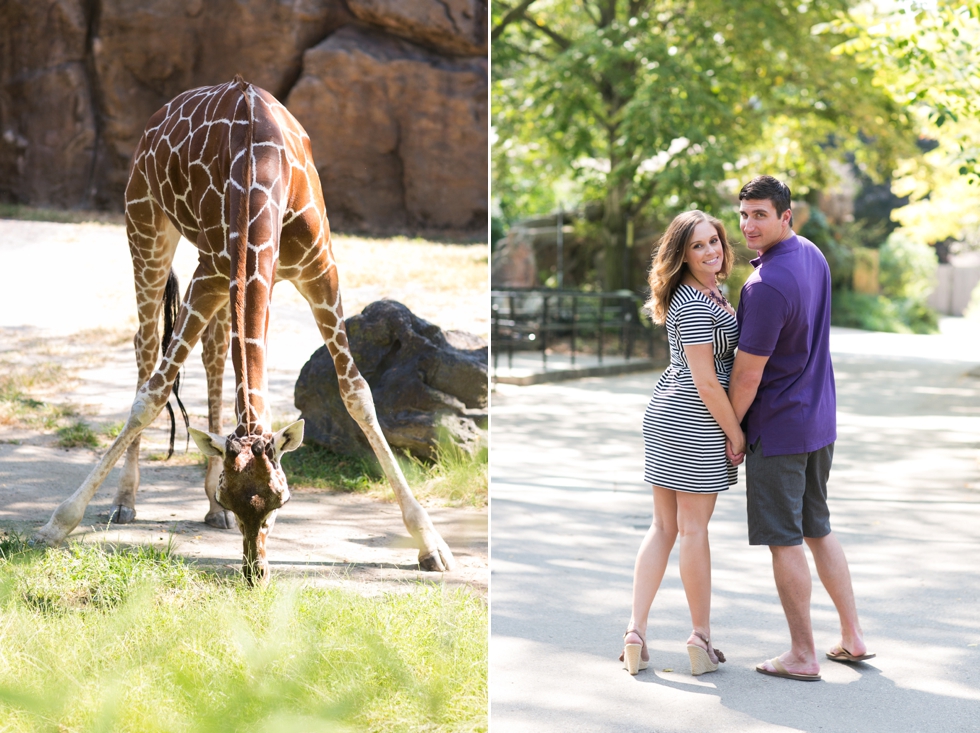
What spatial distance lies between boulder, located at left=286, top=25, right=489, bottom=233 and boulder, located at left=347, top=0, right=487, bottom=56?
18cm

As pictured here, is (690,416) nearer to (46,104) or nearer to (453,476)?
(453,476)

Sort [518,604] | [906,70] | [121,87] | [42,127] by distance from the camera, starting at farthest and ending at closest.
A: [121,87]
[42,127]
[906,70]
[518,604]

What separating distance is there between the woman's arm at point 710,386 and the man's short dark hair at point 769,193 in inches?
23.6

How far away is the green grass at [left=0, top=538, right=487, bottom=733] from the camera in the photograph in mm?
2773

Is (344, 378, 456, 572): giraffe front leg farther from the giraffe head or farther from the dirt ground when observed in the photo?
the giraffe head

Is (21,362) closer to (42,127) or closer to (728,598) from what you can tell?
(728,598)

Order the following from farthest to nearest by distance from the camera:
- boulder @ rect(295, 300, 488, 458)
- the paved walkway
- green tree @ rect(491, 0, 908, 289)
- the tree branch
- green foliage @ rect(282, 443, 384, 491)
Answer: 1. the tree branch
2. green tree @ rect(491, 0, 908, 289)
3. boulder @ rect(295, 300, 488, 458)
4. green foliage @ rect(282, 443, 384, 491)
5. the paved walkway

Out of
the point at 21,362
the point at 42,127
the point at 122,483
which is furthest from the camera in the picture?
the point at 42,127

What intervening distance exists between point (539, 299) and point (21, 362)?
12.0 meters

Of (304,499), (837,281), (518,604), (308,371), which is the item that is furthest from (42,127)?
(837,281)

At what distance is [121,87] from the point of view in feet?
50.8

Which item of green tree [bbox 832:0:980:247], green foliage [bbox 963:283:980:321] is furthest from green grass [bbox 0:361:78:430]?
green foliage [bbox 963:283:980:321]

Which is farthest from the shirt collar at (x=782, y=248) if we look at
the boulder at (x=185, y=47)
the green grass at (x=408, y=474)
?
the boulder at (x=185, y=47)

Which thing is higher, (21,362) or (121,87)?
(121,87)
